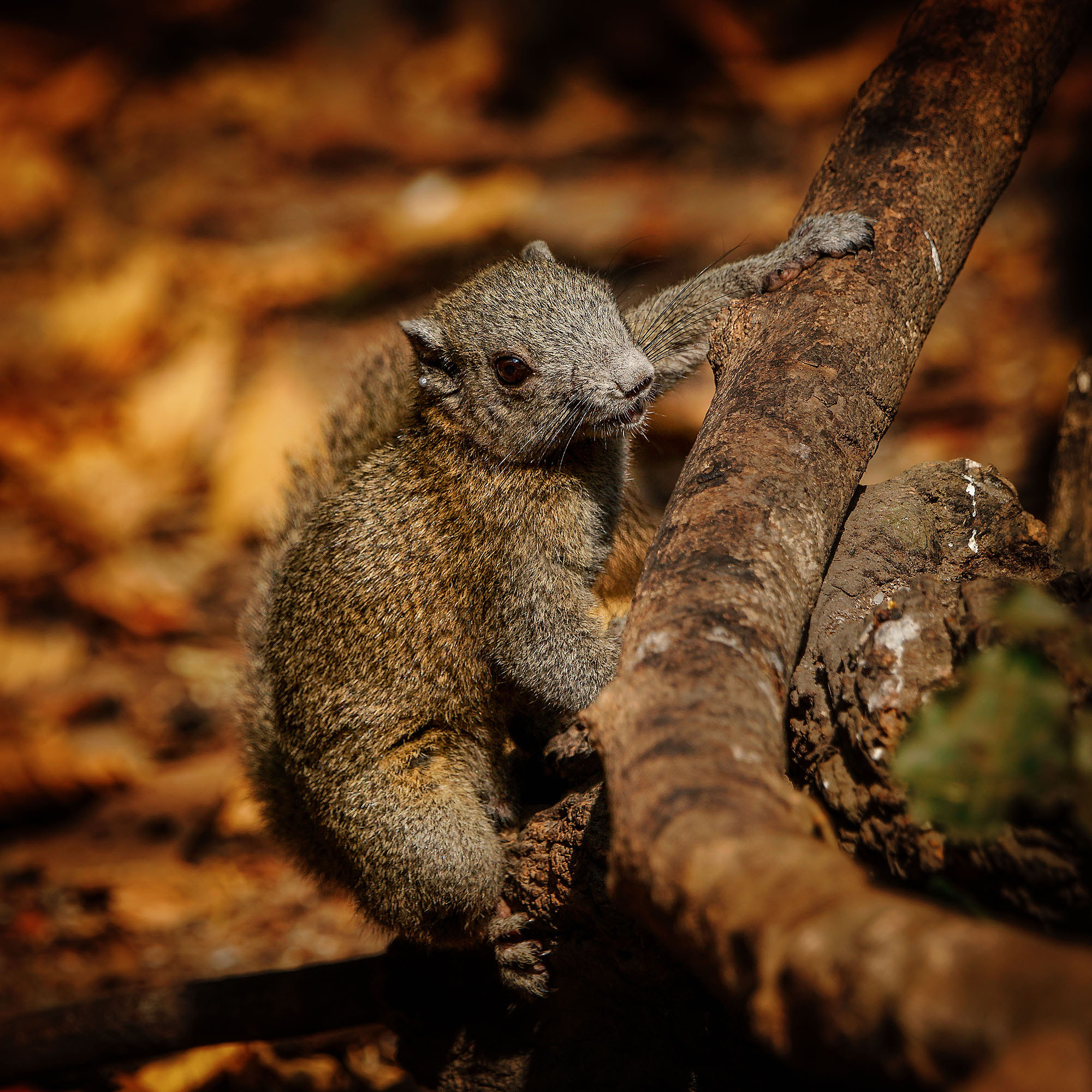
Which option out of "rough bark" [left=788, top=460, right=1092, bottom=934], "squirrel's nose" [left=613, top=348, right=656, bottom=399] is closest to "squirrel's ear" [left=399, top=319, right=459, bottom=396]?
"squirrel's nose" [left=613, top=348, right=656, bottom=399]

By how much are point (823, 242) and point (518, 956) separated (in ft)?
9.60

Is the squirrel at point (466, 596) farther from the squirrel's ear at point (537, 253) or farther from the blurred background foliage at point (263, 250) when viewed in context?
the blurred background foliage at point (263, 250)

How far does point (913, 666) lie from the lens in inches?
90.7

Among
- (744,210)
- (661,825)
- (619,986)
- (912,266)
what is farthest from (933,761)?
(744,210)

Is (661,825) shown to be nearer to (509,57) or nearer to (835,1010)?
(835,1010)

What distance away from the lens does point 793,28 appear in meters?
8.36

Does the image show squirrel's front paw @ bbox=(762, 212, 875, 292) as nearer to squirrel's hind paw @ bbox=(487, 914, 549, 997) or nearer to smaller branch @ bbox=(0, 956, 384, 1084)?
squirrel's hind paw @ bbox=(487, 914, 549, 997)

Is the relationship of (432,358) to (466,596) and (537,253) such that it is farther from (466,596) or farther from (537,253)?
(466,596)

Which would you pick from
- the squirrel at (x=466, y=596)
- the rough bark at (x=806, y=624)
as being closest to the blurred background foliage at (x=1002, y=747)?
the rough bark at (x=806, y=624)

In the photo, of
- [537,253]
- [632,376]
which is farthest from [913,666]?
[537,253]

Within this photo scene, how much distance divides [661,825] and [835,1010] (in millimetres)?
456

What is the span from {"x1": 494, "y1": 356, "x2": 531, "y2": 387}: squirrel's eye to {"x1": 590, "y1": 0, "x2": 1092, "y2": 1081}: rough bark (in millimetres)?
883

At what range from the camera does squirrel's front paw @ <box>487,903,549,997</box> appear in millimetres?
3375

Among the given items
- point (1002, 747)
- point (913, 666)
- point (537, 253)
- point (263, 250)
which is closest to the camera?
point (1002, 747)
